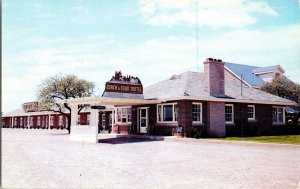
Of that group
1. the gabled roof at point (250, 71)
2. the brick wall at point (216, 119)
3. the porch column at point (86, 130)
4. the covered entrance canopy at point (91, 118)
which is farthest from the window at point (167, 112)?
the gabled roof at point (250, 71)

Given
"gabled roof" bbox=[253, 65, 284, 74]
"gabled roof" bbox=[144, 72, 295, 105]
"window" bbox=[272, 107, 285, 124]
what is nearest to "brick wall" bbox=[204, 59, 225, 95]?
"gabled roof" bbox=[144, 72, 295, 105]

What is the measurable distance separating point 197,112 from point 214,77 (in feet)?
12.1

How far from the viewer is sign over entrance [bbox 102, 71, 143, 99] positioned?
81.4 feet

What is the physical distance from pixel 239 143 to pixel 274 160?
20.1 ft

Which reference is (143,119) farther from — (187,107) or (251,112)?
(251,112)

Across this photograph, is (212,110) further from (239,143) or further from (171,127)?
(239,143)

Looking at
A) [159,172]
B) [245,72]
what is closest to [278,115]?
[245,72]

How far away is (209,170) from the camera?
1077cm

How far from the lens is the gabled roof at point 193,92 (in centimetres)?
2578

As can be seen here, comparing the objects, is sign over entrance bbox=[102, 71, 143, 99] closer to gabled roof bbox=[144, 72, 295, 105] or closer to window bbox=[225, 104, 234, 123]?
gabled roof bbox=[144, 72, 295, 105]

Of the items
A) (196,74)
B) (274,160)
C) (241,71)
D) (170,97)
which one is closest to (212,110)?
(170,97)

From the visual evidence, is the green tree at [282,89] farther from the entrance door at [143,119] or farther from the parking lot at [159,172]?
the parking lot at [159,172]

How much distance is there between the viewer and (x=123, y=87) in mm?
25609

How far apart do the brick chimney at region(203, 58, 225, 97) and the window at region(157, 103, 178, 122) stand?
11.0 ft
